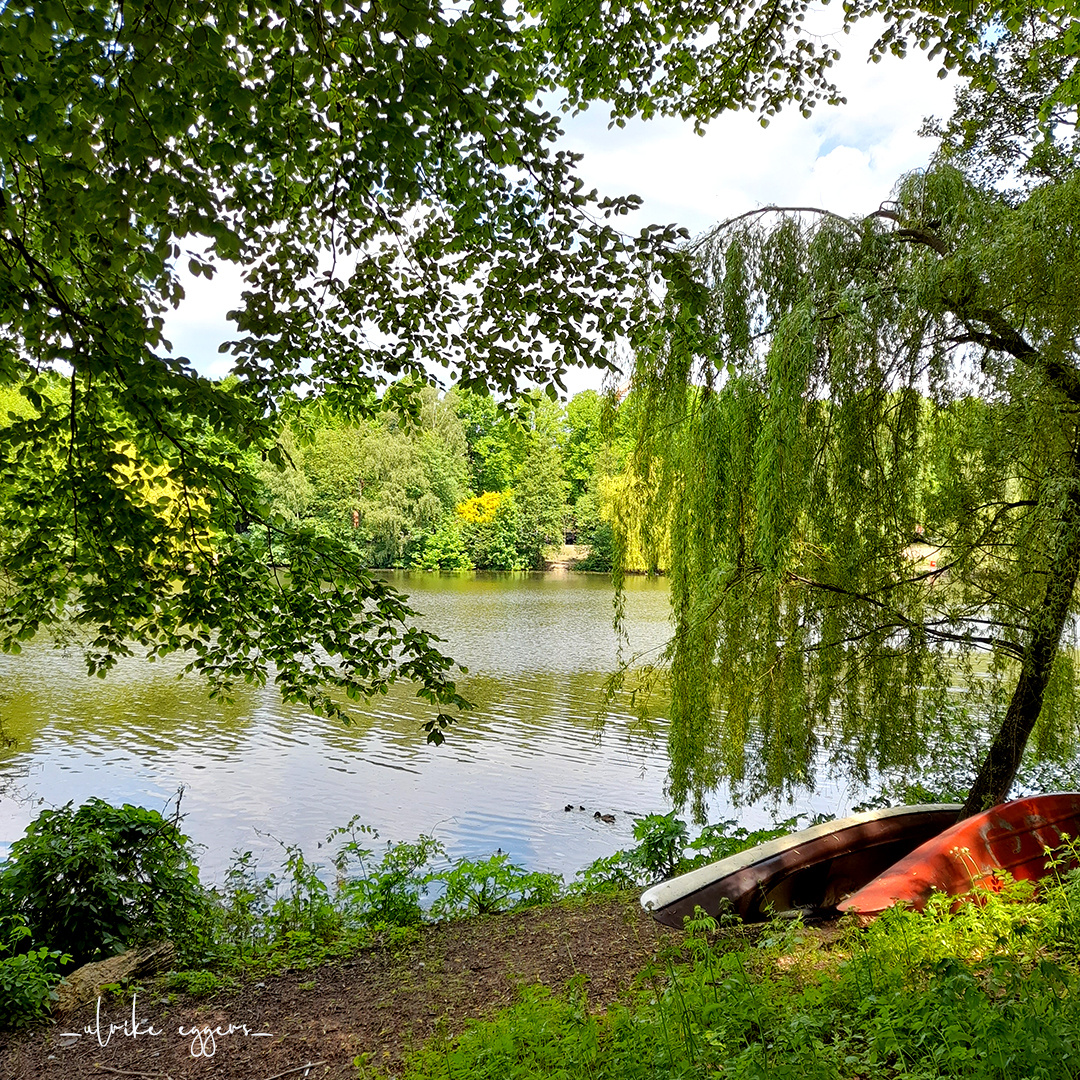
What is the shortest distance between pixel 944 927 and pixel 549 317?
3.26 meters

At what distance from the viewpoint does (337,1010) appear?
456 cm

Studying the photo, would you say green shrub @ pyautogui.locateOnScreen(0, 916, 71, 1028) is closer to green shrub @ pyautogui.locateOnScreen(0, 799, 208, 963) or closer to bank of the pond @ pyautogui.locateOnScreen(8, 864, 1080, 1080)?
bank of the pond @ pyautogui.locateOnScreen(8, 864, 1080, 1080)

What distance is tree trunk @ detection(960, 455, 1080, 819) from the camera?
4621mm

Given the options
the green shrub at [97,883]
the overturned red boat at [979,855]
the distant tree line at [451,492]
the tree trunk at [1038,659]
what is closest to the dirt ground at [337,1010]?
the green shrub at [97,883]

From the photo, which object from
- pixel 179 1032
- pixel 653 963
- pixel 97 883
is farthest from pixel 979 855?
pixel 97 883

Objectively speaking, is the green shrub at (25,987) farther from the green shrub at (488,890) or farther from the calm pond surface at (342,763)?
the green shrub at (488,890)

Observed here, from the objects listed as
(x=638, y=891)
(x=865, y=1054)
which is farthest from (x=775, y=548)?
(x=865, y=1054)

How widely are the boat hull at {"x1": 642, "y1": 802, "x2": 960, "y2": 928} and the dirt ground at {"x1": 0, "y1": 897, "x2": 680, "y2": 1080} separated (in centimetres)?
27

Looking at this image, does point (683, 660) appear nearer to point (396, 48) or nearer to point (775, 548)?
point (775, 548)

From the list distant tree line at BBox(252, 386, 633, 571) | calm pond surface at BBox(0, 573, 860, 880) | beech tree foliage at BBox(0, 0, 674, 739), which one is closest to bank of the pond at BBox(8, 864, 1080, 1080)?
beech tree foliage at BBox(0, 0, 674, 739)

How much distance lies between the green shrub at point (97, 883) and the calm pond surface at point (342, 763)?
158 cm

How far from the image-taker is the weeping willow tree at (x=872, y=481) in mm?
4910

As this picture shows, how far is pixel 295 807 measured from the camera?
8992 mm

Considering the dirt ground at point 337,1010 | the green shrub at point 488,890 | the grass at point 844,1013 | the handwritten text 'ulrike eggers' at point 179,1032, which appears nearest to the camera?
the grass at point 844,1013
